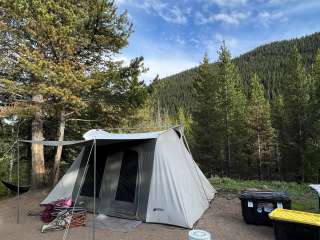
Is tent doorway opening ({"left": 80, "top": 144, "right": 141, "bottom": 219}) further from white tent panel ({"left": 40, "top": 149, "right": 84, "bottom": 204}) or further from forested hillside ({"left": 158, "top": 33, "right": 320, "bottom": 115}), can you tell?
forested hillside ({"left": 158, "top": 33, "right": 320, "bottom": 115})

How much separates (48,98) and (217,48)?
1427 cm

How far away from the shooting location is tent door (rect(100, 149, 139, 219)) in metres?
5.96

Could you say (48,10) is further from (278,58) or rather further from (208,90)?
(278,58)

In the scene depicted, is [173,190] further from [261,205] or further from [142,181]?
[261,205]

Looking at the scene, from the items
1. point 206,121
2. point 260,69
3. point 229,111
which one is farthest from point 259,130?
point 260,69

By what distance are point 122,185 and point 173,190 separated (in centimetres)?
125

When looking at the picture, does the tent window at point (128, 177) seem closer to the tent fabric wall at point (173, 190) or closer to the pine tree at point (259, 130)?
the tent fabric wall at point (173, 190)

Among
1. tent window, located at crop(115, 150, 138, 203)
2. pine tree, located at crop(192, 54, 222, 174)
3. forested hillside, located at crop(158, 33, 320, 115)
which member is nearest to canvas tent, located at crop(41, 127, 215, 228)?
tent window, located at crop(115, 150, 138, 203)

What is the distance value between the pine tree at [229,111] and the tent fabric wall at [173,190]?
552 inches

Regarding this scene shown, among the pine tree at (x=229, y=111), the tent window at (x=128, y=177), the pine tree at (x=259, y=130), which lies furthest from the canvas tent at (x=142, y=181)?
the pine tree at (x=259, y=130)

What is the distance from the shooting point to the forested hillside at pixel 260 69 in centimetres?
7112

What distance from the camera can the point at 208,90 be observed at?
20469 mm

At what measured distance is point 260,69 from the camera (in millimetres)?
83562

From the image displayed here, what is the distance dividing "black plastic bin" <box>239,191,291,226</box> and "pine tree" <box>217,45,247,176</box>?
50.0ft
